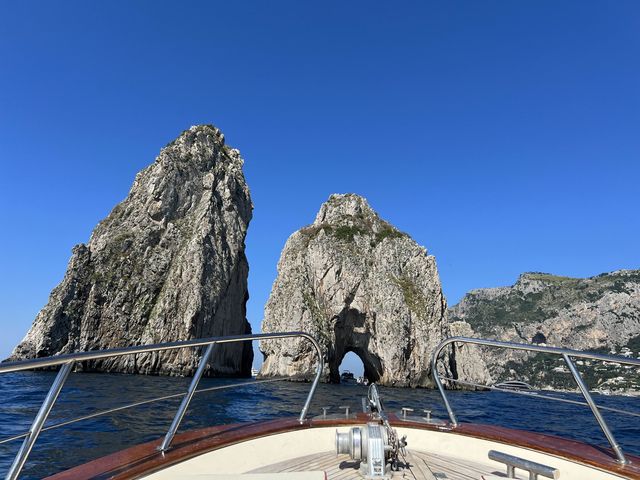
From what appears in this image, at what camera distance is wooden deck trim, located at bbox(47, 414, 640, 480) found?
227 cm

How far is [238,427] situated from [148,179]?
6450 centimetres

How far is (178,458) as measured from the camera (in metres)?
2.53

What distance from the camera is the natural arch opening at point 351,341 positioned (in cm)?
5166

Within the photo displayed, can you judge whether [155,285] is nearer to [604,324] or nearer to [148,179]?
[148,179]

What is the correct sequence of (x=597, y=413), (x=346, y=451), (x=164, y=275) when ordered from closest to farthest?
1. (x=346, y=451)
2. (x=597, y=413)
3. (x=164, y=275)

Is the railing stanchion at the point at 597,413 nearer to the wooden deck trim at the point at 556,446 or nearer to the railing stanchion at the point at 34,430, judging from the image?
the wooden deck trim at the point at 556,446

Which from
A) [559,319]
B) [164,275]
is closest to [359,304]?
[164,275]

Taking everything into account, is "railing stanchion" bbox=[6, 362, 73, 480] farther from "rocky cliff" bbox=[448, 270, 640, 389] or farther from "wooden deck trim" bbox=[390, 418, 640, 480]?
"rocky cliff" bbox=[448, 270, 640, 389]

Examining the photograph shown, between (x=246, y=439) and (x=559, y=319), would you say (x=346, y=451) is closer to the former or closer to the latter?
(x=246, y=439)

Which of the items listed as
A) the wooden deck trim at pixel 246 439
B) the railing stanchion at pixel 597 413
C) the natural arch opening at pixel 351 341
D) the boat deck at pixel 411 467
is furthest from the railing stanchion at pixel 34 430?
the natural arch opening at pixel 351 341

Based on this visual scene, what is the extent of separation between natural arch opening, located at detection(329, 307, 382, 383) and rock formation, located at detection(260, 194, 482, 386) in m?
0.14

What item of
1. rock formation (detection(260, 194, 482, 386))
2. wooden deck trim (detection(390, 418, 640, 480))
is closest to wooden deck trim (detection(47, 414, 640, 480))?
wooden deck trim (detection(390, 418, 640, 480))

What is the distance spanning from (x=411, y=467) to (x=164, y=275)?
55.6 metres

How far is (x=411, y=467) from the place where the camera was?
278 cm
